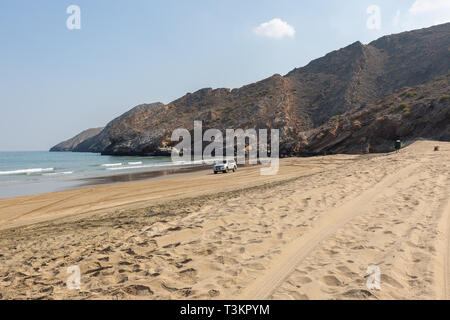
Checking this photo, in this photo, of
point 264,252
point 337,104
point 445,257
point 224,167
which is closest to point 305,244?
point 264,252

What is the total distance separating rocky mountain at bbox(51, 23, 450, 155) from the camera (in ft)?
147

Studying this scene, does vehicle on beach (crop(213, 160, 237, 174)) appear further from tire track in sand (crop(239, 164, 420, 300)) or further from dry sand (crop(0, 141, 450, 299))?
tire track in sand (crop(239, 164, 420, 300))

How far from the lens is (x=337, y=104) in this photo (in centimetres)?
7850

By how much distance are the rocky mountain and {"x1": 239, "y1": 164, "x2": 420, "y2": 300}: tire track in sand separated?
37.3 m

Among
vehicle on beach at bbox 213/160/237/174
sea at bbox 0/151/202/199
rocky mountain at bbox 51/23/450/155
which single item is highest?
rocky mountain at bbox 51/23/450/155

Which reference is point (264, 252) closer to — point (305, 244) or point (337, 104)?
point (305, 244)

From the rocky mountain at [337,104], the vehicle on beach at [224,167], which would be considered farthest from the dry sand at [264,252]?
the rocky mountain at [337,104]

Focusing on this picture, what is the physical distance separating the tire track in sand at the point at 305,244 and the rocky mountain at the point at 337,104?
3728cm

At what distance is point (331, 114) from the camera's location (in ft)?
250

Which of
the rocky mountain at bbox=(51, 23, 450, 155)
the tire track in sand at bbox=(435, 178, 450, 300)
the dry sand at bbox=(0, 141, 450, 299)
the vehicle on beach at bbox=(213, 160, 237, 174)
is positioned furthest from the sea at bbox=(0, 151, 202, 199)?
the rocky mountain at bbox=(51, 23, 450, 155)

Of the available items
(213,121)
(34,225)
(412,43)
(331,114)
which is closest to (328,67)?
(412,43)
